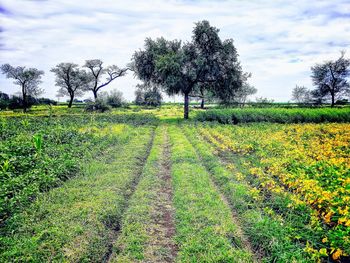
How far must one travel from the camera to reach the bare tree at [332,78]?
206 ft

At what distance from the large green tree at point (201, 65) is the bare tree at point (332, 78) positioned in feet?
135


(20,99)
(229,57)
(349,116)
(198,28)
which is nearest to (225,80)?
(229,57)

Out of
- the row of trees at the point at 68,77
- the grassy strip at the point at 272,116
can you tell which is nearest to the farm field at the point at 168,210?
the grassy strip at the point at 272,116

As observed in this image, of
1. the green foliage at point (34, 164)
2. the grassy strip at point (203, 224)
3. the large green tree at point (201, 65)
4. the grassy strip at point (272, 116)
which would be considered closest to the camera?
the grassy strip at point (203, 224)

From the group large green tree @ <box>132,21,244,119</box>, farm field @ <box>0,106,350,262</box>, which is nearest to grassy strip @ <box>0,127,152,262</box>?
farm field @ <box>0,106,350,262</box>

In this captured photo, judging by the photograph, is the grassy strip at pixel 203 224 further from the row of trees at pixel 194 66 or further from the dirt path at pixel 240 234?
the row of trees at pixel 194 66

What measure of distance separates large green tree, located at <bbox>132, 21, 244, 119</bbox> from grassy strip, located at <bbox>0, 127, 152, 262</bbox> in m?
25.2

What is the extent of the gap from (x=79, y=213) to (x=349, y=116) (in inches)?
1512

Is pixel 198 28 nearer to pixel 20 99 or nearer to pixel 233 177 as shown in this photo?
pixel 233 177

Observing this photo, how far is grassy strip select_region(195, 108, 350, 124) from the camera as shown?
102ft

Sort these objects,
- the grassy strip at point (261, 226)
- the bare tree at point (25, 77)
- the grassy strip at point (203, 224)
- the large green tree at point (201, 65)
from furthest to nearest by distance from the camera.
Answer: the bare tree at point (25, 77), the large green tree at point (201, 65), the grassy strip at point (203, 224), the grassy strip at point (261, 226)

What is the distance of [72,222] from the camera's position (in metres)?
6.20

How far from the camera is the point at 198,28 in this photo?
3334 centimetres

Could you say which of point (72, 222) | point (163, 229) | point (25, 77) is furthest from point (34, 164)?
point (25, 77)
